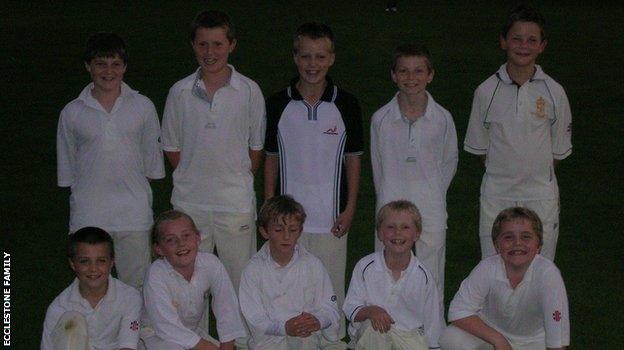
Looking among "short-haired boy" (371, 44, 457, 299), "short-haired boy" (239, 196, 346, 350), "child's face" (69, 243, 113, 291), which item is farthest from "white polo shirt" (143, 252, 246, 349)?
"short-haired boy" (371, 44, 457, 299)

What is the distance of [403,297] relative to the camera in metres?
6.07

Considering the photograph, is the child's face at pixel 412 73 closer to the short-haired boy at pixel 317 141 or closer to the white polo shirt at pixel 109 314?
the short-haired boy at pixel 317 141

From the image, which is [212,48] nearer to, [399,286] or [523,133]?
[399,286]

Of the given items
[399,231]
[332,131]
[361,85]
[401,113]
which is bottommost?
[399,231]

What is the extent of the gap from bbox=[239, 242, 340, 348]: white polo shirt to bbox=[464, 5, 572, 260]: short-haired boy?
1.19m

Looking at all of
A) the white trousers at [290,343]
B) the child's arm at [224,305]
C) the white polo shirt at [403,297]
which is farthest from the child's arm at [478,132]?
the child's arm at [224,305]

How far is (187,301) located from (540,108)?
246 centimetres

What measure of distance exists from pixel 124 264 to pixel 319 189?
129 centimetres

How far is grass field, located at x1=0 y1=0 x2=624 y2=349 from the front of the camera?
7891 millimetres

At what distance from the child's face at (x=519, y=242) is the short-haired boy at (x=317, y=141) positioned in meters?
1.10

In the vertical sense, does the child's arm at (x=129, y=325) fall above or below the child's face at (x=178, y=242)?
below

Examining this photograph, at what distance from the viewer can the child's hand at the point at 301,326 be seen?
600 centimetres

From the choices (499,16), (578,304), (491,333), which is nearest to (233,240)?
(491,333)

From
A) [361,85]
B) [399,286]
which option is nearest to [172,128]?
[399,286]
